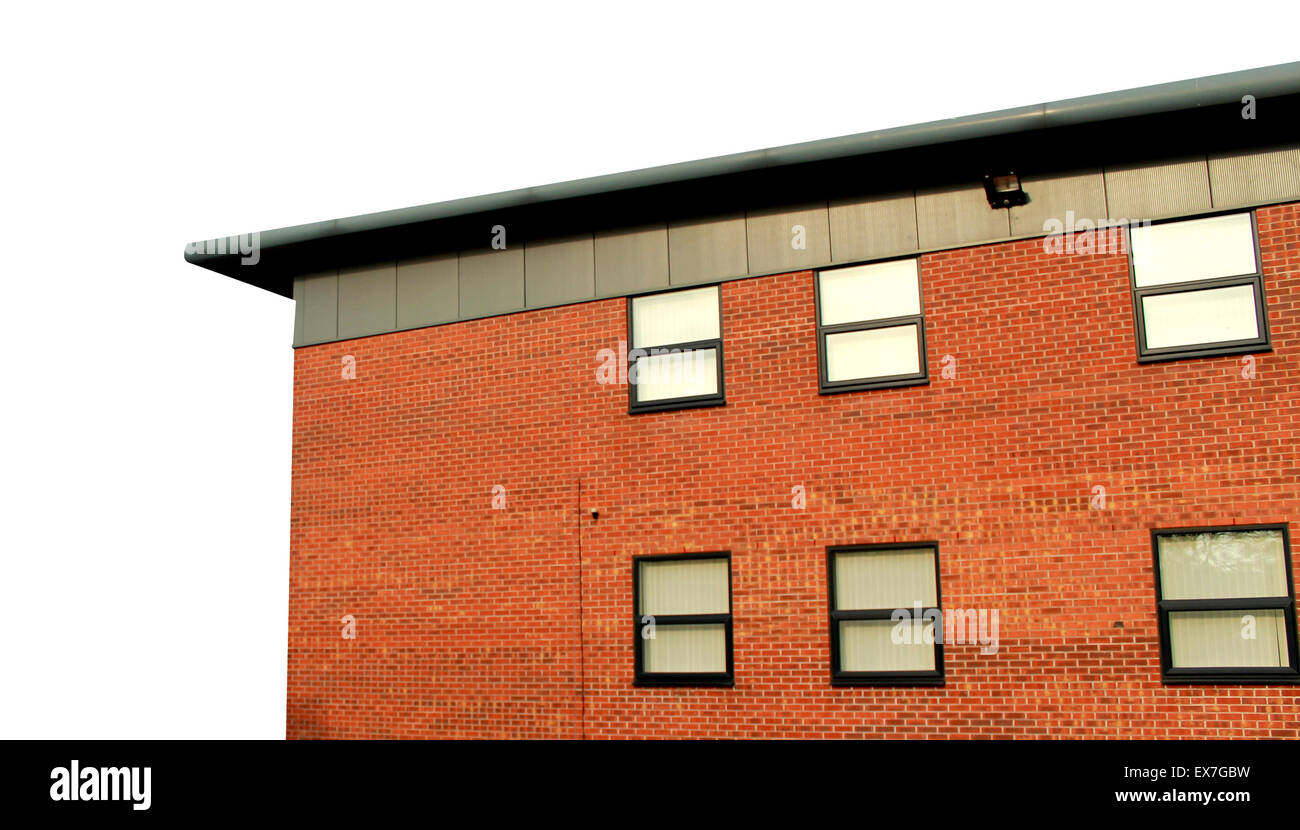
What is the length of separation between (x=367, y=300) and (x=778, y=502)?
597 centimetres

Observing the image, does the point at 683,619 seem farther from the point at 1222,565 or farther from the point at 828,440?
the point at 1222,565

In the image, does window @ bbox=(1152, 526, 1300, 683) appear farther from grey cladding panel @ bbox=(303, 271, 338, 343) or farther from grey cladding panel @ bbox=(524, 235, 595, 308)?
grey cladding panel @ bbox=(303, 271, 338, 343)

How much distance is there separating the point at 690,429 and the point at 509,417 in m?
Answer: 2.30

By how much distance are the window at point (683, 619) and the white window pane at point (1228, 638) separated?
175 inches

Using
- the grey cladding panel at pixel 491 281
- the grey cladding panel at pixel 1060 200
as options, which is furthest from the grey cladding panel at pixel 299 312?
the grey cladding panel at pixel 1060 200

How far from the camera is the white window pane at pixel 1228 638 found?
39.8ft

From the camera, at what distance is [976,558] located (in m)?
13.2

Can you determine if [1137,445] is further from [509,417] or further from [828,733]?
[509,417]

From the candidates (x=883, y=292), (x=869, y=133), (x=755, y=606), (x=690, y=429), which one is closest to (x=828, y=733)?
(x=755, y=606)

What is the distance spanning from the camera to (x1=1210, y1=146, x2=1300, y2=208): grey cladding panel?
41.2ft

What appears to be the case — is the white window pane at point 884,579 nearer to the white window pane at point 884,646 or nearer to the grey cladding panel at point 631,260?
the white window pane at point 884,646

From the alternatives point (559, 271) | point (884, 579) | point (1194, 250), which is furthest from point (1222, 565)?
point (559, 271)
